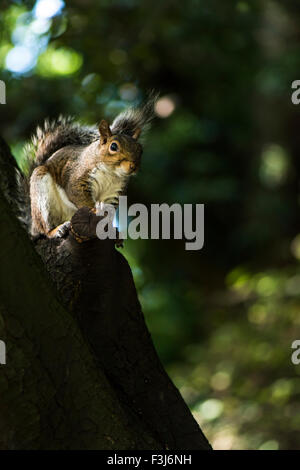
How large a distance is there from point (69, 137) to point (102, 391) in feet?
4.00

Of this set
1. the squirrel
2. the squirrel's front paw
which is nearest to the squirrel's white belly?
the squirrel

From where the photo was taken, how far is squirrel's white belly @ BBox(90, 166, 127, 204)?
230 centimetres

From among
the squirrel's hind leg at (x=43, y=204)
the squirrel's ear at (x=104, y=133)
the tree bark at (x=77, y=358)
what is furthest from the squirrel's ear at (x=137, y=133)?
the tree bark at (x=77, y=358)

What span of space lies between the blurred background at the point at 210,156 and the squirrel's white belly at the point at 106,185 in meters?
0.40

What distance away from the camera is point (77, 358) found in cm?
142

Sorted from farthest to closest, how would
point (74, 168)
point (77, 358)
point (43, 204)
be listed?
point (74, 168), point (43, 204), point (77, 358)

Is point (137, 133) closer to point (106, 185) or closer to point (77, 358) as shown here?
point (106, 185)

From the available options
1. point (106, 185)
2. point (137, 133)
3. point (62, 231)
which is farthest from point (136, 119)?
point (62, 231)

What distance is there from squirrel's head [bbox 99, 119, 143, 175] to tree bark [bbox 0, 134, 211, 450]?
57 centimetres

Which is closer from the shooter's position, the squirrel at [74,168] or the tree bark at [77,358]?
the tree bark at [77,358]

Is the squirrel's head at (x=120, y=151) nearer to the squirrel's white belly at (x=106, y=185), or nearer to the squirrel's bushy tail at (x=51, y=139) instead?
the squirrel's white belly at (x=106, y=185)

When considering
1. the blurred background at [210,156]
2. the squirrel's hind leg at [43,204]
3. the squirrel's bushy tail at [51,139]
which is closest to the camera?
the squirrel's hind leg at [43,204]

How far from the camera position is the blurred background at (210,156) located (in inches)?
147

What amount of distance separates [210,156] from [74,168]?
487 centimetres
